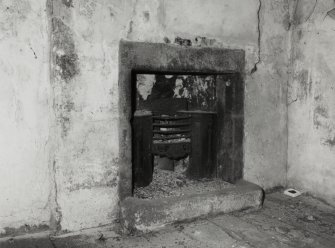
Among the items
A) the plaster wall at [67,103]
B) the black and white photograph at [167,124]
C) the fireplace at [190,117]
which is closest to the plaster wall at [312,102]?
the black and white photograph at [167,124]

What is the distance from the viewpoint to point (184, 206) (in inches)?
110

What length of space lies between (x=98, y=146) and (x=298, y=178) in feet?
7.38

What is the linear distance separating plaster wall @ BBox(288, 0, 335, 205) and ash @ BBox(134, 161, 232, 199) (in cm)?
92

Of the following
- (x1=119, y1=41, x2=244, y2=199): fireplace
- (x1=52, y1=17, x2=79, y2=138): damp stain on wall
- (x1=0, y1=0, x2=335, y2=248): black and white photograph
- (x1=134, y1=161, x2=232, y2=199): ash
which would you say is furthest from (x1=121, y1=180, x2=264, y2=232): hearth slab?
(x1=52, y1=17, x2=79, y2=138): damp stain on wall

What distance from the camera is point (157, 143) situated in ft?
10.8

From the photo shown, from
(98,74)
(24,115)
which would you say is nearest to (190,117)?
(98,74)

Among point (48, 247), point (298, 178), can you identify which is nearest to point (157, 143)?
point (48, 247)

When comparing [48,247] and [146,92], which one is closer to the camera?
[48,247]

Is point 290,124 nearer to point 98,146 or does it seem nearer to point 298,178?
point 298,178

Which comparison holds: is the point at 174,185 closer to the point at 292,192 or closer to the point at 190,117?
the point at 190,117

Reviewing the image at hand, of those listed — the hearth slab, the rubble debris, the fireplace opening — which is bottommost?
the rubble debris

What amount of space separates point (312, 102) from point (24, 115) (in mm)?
2764

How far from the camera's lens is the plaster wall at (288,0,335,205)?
3301 millimetres

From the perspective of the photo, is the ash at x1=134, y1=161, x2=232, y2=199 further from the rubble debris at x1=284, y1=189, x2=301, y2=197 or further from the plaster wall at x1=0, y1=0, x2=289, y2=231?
the rubble debris at x1=284, y1=189, x2=301, y2=197
